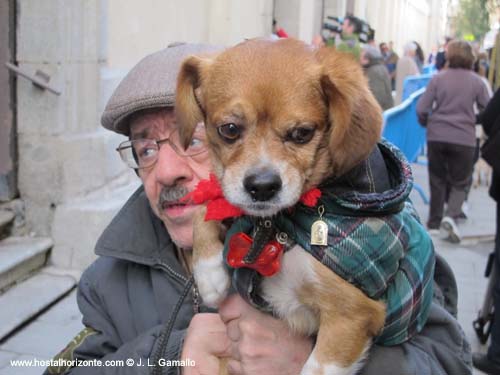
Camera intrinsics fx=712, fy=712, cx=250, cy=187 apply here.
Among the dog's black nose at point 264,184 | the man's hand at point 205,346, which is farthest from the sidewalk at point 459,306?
the dog's black nose at point 264,184

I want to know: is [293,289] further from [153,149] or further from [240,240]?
[153,149]

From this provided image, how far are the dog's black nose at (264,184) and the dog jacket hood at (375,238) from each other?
14cm

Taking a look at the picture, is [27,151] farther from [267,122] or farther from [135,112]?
[267,122]

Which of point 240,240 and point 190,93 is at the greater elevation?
point 190,93

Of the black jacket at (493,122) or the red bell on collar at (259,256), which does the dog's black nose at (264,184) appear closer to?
the red bell on collar at (259,256)

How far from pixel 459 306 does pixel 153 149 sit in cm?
481

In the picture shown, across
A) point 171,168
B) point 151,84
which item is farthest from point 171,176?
point 151,84

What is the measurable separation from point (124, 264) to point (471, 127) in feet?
23.5

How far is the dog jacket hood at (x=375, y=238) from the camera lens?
1.84 meters

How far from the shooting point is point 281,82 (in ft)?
5.94

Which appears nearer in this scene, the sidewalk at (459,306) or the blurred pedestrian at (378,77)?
the sidewalk at (459,306)

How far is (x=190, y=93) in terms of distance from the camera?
2068 millimetres

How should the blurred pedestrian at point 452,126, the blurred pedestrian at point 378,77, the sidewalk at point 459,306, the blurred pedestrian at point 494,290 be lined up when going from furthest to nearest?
the blurred pedestrian at point 378,77 → the blurred pedestrian at point 452,126 → the blurred pedestrian at point 494,290 → the sidewalk at point 459,306

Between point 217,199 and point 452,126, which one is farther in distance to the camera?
point 452,126
